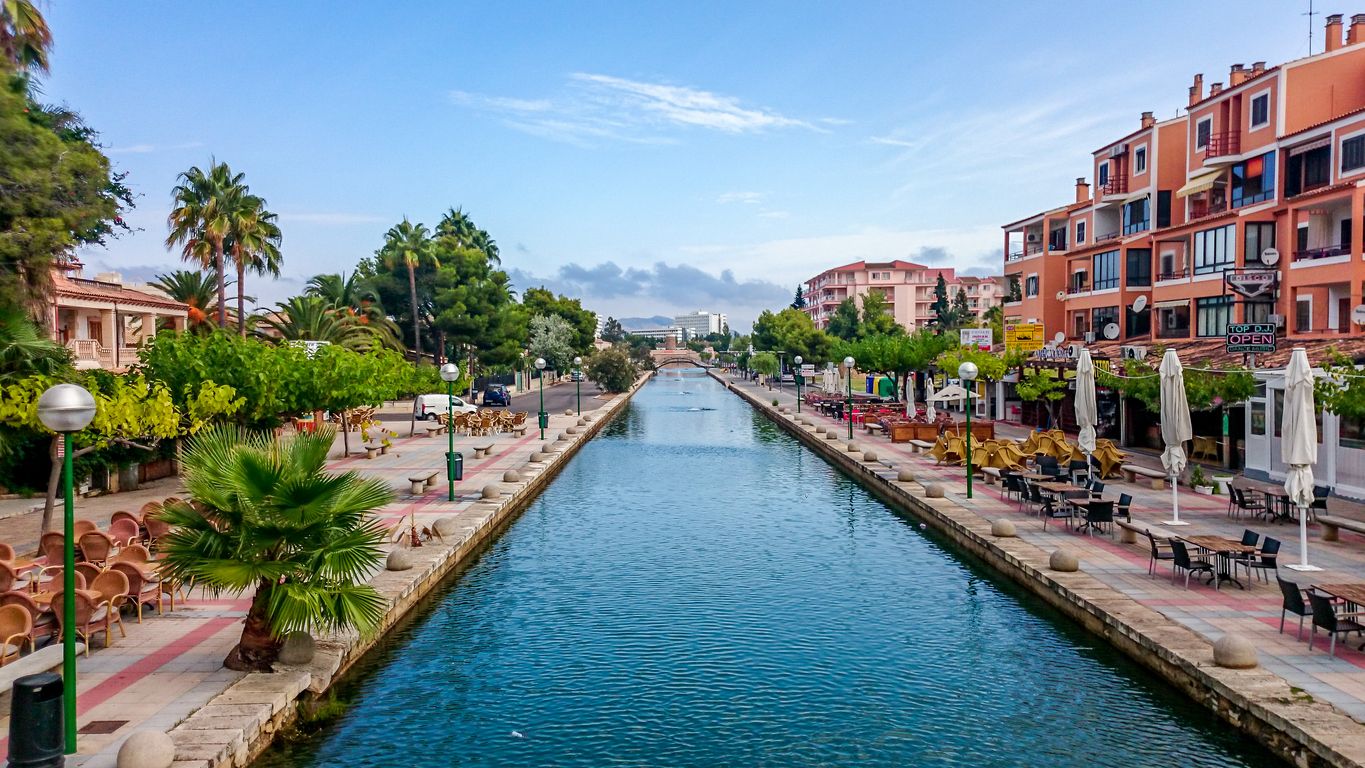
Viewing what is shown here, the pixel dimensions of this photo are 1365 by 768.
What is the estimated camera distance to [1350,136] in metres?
29.2

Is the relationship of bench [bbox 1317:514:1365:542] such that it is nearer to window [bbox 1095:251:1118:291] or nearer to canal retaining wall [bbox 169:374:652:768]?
canal retaining wall [bbox 169:374:652:768]

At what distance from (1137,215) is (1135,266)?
9.84ft

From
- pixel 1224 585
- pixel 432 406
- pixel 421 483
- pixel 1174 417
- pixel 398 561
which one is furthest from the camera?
pixel 432 406

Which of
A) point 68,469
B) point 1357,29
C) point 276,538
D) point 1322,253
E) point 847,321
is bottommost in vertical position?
A: point 276,538

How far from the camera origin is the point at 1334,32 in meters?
37.0

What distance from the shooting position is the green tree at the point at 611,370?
8044cm

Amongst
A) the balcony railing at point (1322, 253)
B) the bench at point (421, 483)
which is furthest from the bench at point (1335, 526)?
the bench at point (421, 483)

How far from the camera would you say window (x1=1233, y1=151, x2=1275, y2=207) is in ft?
109

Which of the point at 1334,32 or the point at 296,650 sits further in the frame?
the point at 1334,32

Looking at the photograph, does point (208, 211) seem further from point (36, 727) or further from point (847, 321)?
point (847, 321)

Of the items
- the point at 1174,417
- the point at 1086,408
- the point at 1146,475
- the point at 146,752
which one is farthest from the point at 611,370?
the point at 146,752

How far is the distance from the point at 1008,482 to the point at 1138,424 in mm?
14739

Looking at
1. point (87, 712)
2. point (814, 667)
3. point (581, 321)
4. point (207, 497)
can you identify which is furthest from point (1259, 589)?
point (581, 321)

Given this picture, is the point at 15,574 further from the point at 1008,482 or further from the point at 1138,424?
the point at 1138,424
